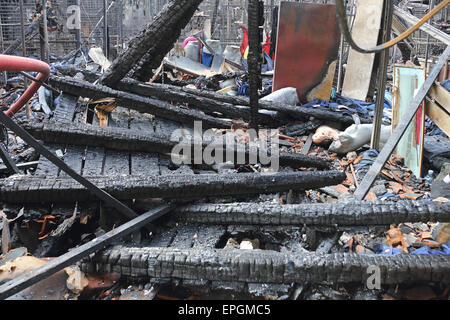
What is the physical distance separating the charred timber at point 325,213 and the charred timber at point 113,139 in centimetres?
152

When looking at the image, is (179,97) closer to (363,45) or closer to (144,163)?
(144,163)

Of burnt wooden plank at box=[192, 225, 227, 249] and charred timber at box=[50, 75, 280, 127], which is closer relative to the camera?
burnt wooden plank at box=[192, 225, 227, 249]

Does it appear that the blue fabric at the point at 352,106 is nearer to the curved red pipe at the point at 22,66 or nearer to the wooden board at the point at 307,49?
the wooden board at the point at 307,49

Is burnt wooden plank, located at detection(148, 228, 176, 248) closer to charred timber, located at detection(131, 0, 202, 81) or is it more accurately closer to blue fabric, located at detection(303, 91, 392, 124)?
charred timber, located at detection(131, 0, 202, 81)

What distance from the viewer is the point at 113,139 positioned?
13.5 feet

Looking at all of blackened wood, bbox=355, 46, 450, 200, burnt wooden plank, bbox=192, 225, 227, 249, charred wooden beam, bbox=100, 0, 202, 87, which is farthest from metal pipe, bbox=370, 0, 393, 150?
burnt wooden plank, bbox=192, 225, 227, 249

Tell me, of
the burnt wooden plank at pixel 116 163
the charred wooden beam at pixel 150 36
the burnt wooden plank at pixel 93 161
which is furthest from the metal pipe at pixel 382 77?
the burnt wooden plank at pixel 93 161

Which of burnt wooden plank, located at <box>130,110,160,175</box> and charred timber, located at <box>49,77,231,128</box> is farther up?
charred timber, located at <box>49,77,231,128</box>

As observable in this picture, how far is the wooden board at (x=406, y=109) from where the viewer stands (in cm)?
494

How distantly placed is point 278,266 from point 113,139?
2.64 metres

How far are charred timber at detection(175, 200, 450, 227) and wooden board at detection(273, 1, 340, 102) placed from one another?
18.3 ft

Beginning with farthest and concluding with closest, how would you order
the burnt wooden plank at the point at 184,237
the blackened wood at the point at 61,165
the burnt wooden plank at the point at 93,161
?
the burnt wooden plank at the point at 93,161 → the burnt wooden plank at the point at 184,237 → the blackened wood at the point at 61,165

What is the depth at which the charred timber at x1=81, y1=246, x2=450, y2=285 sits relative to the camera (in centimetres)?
221

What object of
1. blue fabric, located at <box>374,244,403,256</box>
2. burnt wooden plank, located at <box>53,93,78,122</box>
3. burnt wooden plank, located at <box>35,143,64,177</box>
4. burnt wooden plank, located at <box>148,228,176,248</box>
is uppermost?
burnt wooden plank, located at <box>53,93,78,122</box>
